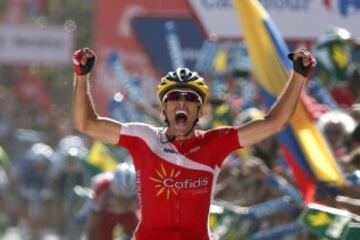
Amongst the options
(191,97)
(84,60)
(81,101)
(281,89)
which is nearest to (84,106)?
(81,101)

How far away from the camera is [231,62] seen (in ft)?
60.3

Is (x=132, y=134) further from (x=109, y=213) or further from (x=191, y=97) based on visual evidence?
(x=109, y=213)

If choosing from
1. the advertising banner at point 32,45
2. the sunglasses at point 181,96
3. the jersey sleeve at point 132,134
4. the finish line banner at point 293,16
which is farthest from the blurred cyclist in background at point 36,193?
the sunglasses at point 181,96

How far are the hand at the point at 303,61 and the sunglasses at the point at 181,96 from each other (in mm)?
532

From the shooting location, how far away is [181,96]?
26.2 ft

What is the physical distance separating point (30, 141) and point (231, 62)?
A: 8988mm

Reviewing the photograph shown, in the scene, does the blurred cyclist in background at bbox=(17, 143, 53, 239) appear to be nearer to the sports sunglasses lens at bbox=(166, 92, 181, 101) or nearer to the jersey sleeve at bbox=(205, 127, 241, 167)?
the jersey sleeve at bbox=(205, 127, 241, 167)

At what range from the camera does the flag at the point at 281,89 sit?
1123cm

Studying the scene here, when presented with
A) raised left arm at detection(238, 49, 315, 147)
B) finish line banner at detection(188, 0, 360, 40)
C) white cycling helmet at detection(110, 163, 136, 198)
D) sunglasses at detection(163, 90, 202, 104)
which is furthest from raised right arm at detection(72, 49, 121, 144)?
finish line banner at detection(188, 0, 360, 40)

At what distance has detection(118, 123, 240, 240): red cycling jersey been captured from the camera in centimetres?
798

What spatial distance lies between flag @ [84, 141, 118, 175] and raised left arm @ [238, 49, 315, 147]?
27.3 ft

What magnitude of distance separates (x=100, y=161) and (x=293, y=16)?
12.4ft

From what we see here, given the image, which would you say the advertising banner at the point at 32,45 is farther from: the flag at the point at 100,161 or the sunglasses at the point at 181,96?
the sunglasses at the point at 181,96

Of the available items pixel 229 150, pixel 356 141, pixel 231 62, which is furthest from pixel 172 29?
pixel 229 150
